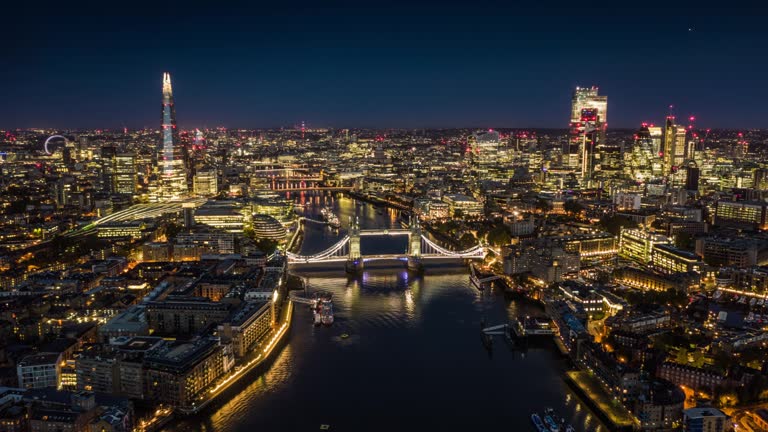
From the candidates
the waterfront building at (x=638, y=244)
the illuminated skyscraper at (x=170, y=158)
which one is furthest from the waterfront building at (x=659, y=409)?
the illuminated skyscraper at (x=170, y=158)

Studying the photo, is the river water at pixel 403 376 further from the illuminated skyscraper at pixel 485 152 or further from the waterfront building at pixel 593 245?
the illuminated skyscraper at pixel 485 152

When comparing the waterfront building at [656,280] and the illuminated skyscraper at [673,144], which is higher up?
the illuminated skyscraper at [673,144]

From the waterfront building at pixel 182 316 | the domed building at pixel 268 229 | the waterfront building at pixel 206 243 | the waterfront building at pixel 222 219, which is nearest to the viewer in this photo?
the waterfront building at pixel 182 316

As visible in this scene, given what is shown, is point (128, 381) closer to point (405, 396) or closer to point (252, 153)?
point (405, 396)

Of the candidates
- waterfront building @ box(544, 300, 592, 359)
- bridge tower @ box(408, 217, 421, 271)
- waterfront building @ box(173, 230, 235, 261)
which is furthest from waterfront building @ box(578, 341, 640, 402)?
waterfront building @ box(173, 230, 235, 261)

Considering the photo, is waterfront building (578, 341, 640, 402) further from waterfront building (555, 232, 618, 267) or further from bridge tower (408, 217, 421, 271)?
waterfront building (555, 232, 618, 267)

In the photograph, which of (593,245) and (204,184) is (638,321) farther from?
(204,184)

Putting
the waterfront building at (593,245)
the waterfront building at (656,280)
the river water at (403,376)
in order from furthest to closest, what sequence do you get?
the waterfront building at (593,245) < the waterfront building at (656,280) < the river water at (403,376)

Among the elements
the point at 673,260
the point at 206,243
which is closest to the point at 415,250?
the point at 206,243
